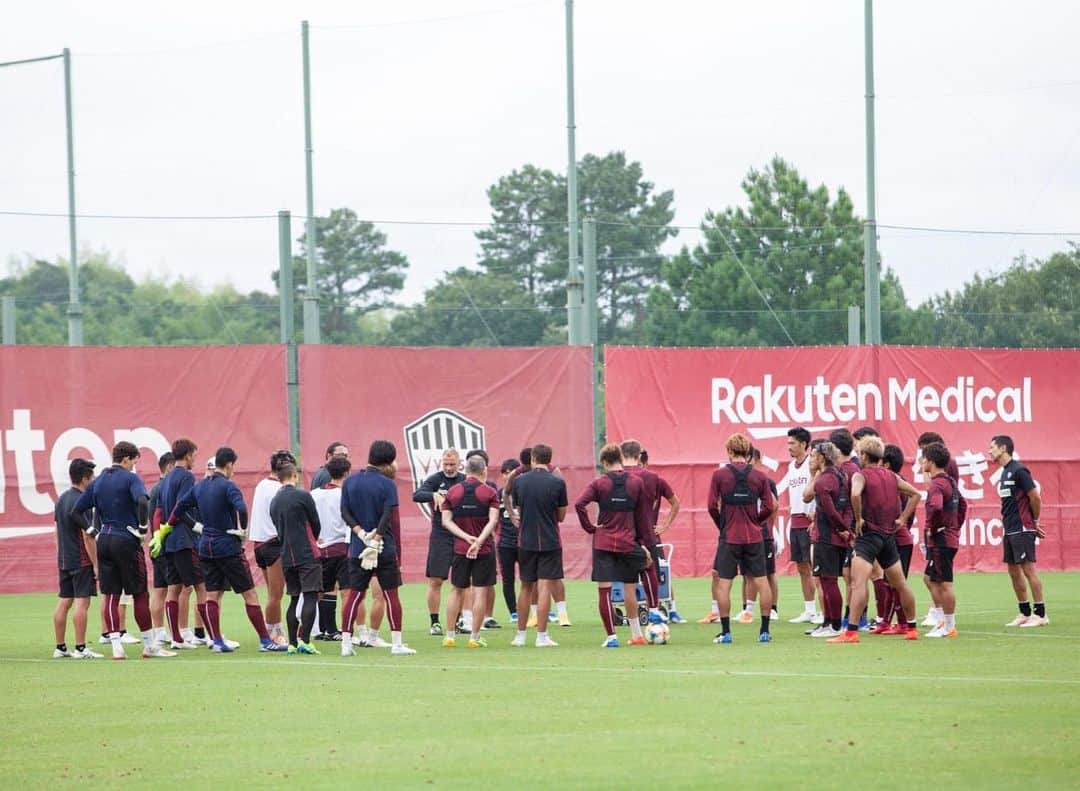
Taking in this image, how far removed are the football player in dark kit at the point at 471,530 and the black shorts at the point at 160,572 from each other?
2.89m

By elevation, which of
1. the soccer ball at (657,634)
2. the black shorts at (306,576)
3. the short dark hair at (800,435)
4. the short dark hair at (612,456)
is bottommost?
the soccer ball at (657,634)

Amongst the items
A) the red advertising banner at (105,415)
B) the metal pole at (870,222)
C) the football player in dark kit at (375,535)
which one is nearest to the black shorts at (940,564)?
the football player in dark kit at (375,535)

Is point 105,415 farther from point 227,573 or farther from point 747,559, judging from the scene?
point 747,559

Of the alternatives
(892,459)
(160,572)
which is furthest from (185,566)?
(892,459)

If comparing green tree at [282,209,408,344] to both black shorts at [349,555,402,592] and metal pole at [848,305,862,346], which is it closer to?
metal pole at [848,305,862,346]

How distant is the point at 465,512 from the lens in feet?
56.0

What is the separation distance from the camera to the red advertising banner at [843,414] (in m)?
27.6

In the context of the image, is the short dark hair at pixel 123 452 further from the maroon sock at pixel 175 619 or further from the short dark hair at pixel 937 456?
the short dark hair at pixel 937 456

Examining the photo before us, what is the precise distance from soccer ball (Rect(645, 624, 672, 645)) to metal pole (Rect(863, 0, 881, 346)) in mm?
13011

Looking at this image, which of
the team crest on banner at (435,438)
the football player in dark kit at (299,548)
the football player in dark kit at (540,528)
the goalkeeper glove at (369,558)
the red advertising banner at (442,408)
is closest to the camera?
the goalkeeper glove at (369,558)

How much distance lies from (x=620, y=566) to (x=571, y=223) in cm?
1388

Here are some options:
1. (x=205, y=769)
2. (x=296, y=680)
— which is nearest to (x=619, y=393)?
(x=296, y=680)

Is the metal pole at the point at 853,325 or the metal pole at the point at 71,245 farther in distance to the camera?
the metal pole at the point at 853,325

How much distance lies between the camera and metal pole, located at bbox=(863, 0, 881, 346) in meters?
28.0
